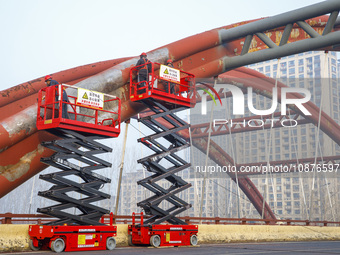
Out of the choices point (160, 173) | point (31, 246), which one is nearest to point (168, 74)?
point (160, 173)

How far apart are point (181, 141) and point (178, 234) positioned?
352 cm

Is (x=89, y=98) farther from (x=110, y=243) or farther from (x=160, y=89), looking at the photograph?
(x=110, y=243)

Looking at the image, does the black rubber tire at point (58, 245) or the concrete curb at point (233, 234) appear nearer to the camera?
the black rubber tire at point (58, 245)

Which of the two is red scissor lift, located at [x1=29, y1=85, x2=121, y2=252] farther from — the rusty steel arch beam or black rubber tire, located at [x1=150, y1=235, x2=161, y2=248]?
the rusty steel arch beam

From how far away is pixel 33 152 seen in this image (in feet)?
51.7

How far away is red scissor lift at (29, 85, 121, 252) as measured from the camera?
12328 mm

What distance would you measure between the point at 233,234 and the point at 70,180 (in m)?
7.96

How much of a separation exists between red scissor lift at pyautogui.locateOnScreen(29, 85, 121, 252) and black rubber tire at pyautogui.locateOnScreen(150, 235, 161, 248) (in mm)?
1404

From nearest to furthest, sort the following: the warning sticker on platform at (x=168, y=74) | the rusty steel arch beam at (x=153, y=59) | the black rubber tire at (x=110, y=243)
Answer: the black rubber tire at (x=110, y=243)
the rusty steel arch beam at (x=153, y=59)
the warning sticker on platform at (x=168, y=74)

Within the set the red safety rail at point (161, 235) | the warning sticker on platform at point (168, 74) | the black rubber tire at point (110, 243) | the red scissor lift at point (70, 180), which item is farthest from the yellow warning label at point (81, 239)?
the warning sticker on platform at point (168, 74)

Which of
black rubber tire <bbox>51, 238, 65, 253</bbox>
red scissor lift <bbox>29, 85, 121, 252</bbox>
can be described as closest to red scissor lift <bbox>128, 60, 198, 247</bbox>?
red scissor lift <bbox>29, 85, 121, 252</bbox>

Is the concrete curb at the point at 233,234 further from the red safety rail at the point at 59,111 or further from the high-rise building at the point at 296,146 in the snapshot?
the high-rise building at the point at 296,146

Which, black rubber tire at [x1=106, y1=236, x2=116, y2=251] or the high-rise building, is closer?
black rubber tire at [x1=106, y1=236, x2=116, y2=251]

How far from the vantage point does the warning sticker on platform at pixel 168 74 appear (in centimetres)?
1591
